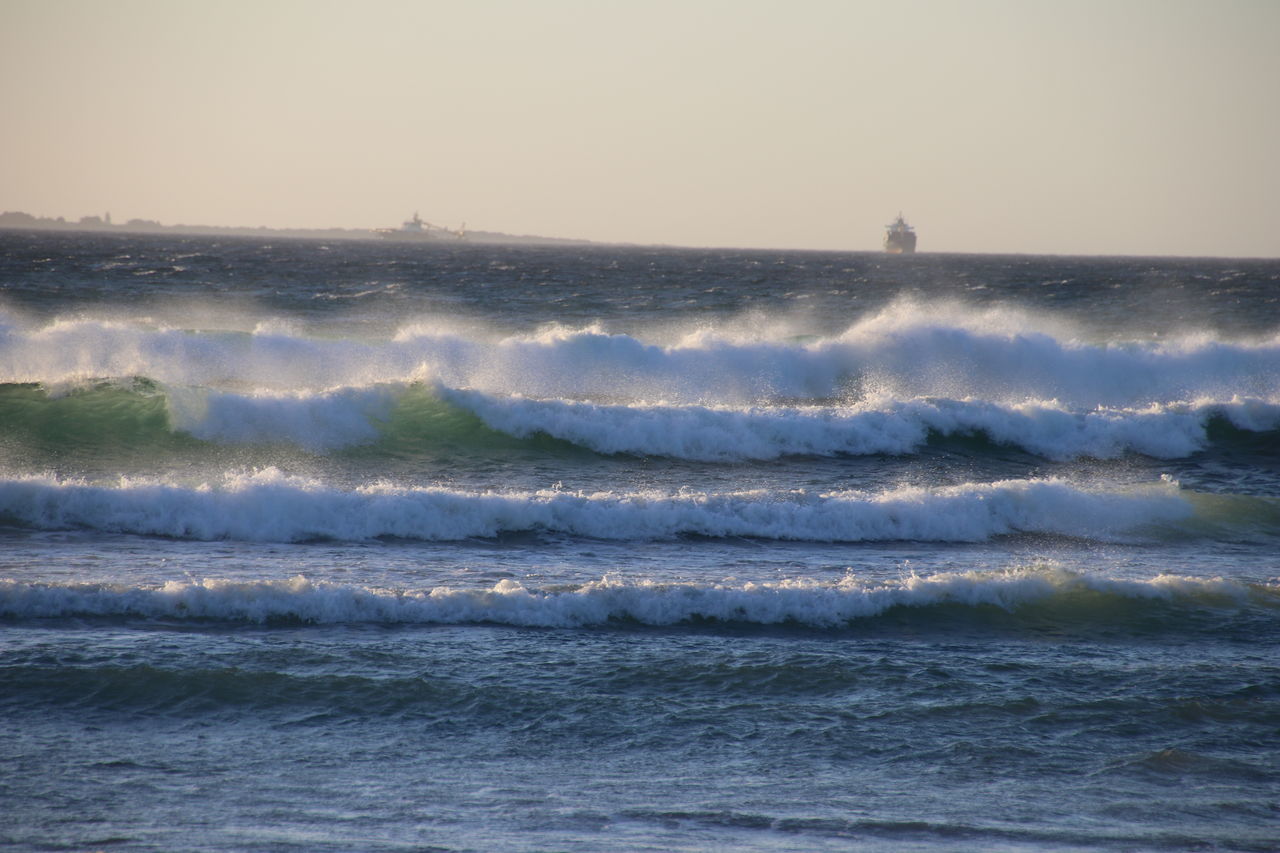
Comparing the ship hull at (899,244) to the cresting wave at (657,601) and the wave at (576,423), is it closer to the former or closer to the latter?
the wave at (576,423)

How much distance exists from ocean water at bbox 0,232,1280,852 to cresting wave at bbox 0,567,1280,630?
34 mm

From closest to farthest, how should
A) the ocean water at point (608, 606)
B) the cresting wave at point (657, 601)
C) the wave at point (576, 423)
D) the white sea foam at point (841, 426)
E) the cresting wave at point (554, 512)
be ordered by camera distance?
1. the ocean water at point (608, 606)
2. the cresting wave at point (657, 601)
3. the cresting wave at point (554, 512)
4. the wave at point (576, 423)
5. the white sea foam at point (841, 426)

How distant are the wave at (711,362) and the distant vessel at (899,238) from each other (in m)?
125

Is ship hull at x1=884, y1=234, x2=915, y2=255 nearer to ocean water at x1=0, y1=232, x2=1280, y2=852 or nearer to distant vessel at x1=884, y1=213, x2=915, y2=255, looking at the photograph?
distant vessel at x1=884, y1=213, x2=915, y2=255

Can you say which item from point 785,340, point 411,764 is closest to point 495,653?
point 411,764

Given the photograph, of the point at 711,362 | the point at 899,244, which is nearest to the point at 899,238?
the point at 899,244

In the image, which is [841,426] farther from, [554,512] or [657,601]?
[657,601]

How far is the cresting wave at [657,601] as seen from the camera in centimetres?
855

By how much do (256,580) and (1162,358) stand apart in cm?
2212

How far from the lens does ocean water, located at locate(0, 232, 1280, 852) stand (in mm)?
5762

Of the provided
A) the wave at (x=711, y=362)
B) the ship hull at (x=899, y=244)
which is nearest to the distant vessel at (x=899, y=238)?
the ship hull at (x=899, y=244)

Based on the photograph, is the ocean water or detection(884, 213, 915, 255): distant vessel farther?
detection(884, 213, 915, 255): distant vessel

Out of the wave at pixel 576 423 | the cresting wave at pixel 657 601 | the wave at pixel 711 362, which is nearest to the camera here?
the cresting wave at pixel 657 601

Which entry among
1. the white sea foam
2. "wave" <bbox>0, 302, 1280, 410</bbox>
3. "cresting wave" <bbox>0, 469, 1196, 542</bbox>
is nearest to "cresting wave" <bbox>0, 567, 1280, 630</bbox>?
"cresting wave" <bbox>0, 469, 1196, 542</bbox>
